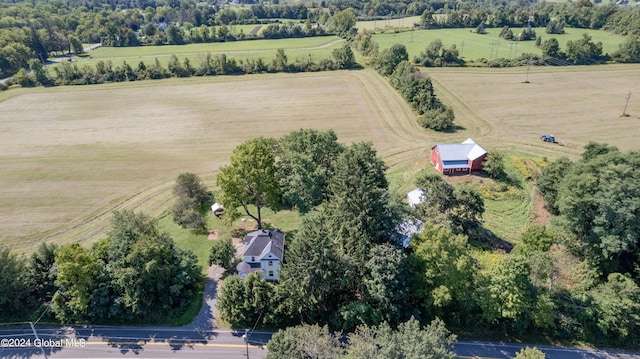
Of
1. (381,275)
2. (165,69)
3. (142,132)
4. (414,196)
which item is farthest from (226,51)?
(381,275)

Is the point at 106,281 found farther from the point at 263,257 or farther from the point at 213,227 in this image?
the point at 213,227

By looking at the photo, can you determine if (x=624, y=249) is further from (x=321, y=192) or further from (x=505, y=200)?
(x=321, y=192)

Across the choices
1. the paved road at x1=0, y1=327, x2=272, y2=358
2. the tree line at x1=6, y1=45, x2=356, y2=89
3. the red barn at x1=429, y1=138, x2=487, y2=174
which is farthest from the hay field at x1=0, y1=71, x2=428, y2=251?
the paved road at x1=0, y1=327, x2=272, y2=358

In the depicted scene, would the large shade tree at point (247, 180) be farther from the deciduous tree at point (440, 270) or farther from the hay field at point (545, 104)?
the hay field at point (545, 104)

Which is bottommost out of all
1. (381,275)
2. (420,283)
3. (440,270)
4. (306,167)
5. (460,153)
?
(460,153)

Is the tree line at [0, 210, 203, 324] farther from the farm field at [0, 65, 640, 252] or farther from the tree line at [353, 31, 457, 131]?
the tree line at [353, 31, 457, 131]

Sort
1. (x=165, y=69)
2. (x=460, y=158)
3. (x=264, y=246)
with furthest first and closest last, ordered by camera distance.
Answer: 1. (x=165, y=69)
2. (x=460, y=158)
3. (x=264, y=246)

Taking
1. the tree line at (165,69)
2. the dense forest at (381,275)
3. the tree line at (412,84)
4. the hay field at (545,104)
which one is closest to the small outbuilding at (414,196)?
the dense forest at (381,275)
